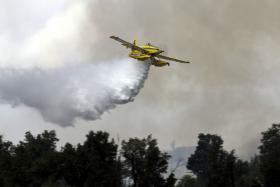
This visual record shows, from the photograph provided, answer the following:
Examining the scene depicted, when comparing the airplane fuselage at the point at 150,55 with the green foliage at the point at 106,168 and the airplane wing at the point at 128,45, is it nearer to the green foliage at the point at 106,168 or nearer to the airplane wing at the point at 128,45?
the airplane wing at the point at 128,45

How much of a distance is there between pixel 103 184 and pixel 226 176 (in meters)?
24.4

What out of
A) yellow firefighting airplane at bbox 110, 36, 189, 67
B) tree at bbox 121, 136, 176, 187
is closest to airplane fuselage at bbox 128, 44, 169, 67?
yellow firefighting airplane at bbox 110, 36, 189, 67

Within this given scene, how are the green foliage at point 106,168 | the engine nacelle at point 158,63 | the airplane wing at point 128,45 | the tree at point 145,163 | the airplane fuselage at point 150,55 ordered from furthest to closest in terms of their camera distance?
the tree at point 145,163 → the green foliage at point 106,168 → the airplane wing at point 128,45 → the airplane fuselage at point 150,55 → the engine nacelle at point 158,63

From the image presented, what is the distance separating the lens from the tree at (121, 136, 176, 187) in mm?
110688

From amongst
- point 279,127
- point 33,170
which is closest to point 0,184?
point 33,170

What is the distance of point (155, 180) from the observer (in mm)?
111000

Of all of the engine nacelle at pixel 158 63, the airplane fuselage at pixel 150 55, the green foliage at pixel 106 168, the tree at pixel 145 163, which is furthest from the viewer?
the tree at pixel 145 163

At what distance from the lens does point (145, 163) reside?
114m

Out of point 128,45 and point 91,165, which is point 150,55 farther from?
point 91,165

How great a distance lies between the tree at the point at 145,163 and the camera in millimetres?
110688

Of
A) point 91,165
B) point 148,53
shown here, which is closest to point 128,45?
point 148,53

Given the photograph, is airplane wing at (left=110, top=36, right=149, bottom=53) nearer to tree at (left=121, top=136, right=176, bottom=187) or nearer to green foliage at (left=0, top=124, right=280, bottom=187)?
green foliage at (left=0, top=124, right=280, bottom=187)

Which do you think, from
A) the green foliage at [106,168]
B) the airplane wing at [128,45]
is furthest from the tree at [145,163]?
the airplane wing at [128,45]

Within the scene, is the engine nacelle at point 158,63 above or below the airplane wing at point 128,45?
below
